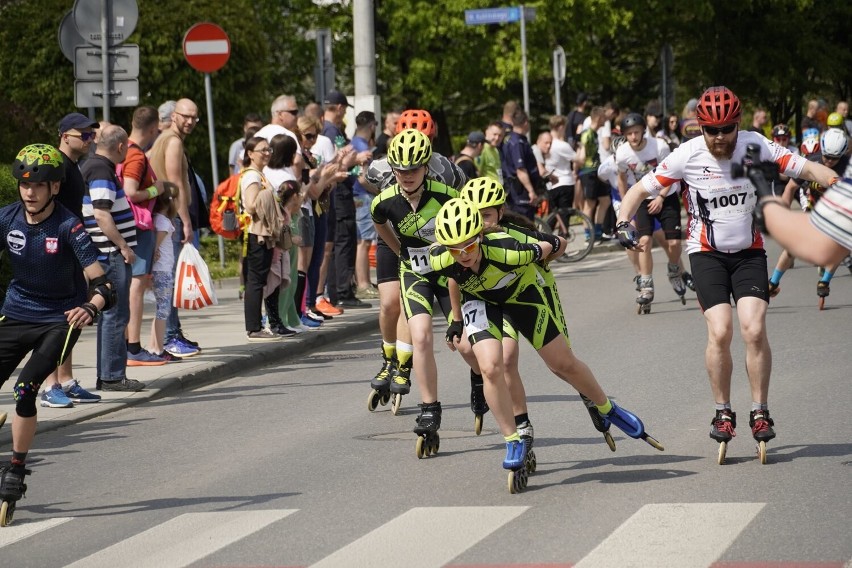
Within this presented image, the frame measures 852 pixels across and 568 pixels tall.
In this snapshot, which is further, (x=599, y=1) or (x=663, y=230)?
(x=599, y=1)

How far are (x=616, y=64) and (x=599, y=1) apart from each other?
7607 millimetres

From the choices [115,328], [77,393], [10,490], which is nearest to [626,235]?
[10,490]

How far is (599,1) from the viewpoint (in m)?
40.6

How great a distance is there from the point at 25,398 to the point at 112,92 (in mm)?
6486

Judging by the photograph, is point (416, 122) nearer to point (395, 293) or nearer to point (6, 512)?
point (395, 293)

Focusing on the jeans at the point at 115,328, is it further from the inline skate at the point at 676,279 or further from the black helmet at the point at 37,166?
the inline skate at the point at 676,279

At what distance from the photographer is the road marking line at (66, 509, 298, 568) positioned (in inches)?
280

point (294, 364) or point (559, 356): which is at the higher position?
point (559, 356)

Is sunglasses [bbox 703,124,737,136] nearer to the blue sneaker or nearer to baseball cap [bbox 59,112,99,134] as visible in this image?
baseball cap [bbox 59,112,99,134]

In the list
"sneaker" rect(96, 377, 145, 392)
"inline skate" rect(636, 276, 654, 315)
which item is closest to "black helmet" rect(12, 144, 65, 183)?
"sneaker" rect(96, 377, 145, 392)

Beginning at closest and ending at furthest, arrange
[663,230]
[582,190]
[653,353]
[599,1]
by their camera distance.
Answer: [653,353] < [663,230] < [582,190] < [599,1]

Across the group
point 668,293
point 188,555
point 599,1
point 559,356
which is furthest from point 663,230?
point 599,1

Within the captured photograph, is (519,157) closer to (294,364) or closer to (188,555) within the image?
(294,364)

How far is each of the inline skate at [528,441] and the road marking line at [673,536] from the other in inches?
37.4
